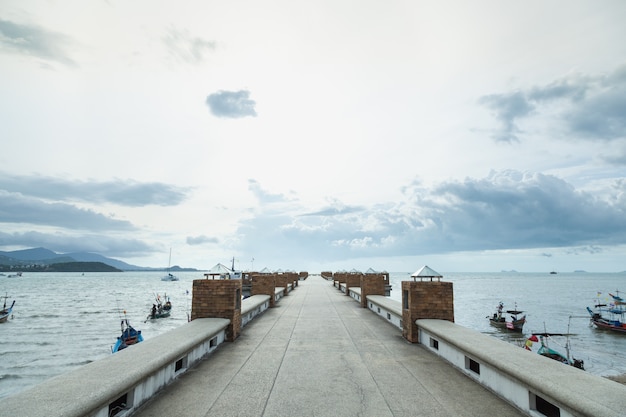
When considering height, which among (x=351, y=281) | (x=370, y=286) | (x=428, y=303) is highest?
(x=428, y=303)

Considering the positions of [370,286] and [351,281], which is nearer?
[370,286]

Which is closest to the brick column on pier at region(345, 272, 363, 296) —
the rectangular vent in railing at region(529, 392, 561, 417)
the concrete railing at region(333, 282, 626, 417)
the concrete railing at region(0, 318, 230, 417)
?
the concrete railing at region(333, 282, 626, 417)

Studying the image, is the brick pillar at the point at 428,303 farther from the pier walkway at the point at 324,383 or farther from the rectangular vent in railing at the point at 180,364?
the rectangular vent in railing at the point at 180,364

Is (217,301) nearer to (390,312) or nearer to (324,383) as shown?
(324,383)

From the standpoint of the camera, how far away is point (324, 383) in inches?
233

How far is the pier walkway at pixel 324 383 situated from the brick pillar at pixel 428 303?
2.32ft

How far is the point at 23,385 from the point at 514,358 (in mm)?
22968

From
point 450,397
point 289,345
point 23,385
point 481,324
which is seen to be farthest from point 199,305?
point 481,324

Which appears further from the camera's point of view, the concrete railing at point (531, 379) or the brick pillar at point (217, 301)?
the brick pillar at point (217, 301)

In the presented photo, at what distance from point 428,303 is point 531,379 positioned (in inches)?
181

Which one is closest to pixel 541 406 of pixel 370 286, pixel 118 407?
pixel 118 407

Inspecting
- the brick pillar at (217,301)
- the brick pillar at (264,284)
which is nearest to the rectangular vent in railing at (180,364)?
the brick pillar at (217,301)

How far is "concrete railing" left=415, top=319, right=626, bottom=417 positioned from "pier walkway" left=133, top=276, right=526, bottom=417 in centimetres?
22

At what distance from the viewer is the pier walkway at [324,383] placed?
4844 mm
